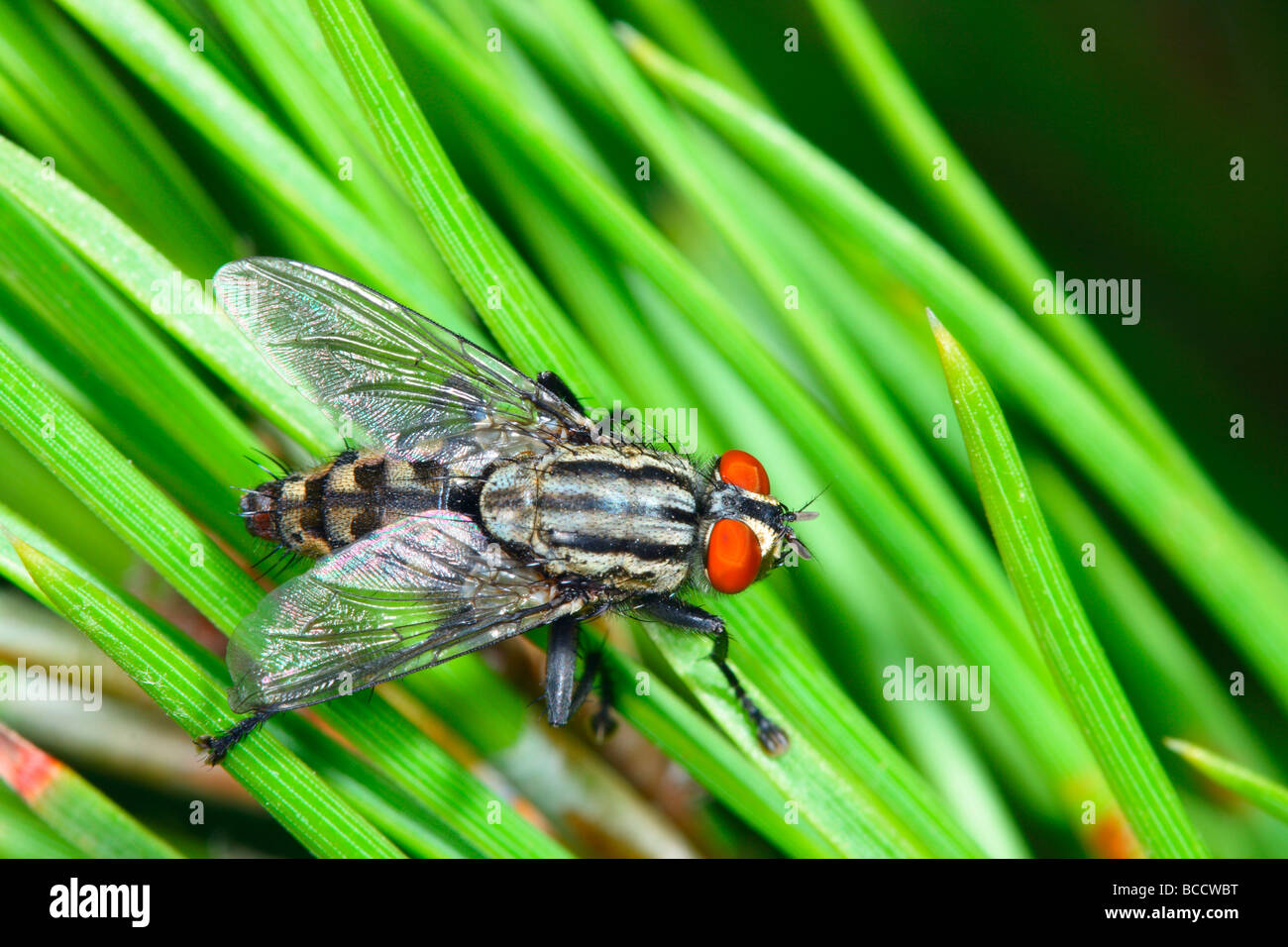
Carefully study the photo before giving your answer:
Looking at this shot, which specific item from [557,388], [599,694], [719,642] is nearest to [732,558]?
[719,642]

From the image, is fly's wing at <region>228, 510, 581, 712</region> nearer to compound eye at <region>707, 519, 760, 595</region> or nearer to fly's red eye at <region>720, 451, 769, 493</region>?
compound eye at <region>707, 519, 760, 595</region>

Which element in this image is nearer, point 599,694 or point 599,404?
point 599,404

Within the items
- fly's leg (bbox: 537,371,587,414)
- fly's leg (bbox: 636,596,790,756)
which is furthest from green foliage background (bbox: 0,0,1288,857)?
fly's leg (bbox: 537,371,587,414)

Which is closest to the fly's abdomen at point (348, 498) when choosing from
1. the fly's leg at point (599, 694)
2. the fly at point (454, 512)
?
the fly at point (454, 512)

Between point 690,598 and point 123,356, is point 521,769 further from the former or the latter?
point 123,356

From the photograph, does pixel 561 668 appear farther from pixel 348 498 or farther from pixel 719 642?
pixel 348 498
